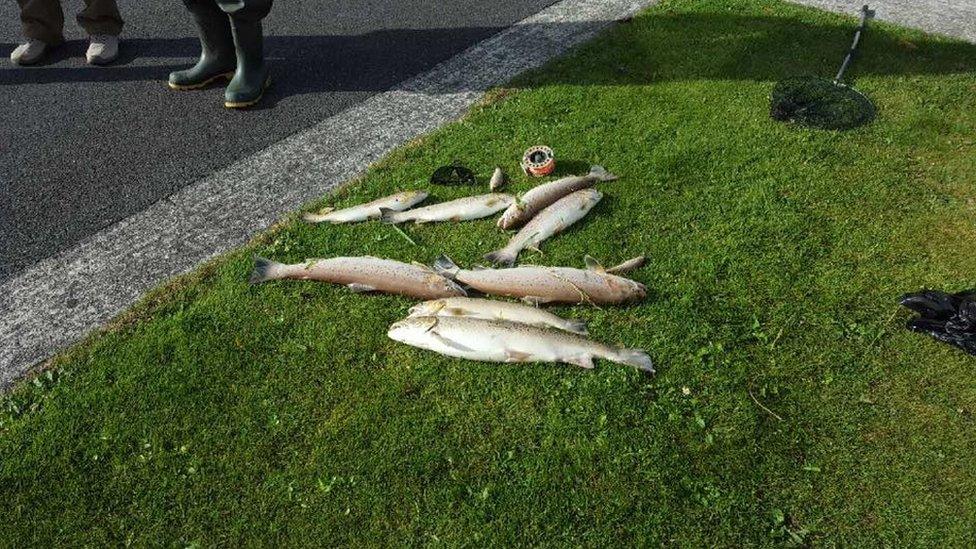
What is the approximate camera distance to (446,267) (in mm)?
4199

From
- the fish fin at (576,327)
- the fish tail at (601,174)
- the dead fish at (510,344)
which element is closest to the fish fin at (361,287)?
the dead fish at (510,344)

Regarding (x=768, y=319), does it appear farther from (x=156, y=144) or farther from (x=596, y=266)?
(x=156, y=144)

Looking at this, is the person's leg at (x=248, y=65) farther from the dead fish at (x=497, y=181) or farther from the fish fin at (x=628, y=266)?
the fish fin at (x=628, y=266)

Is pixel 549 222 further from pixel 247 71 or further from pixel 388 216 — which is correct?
pixel 247 71

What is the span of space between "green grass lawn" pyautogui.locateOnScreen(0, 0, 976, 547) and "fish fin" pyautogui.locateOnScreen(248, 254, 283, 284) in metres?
0.10

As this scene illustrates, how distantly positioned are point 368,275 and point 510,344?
3.57 feet

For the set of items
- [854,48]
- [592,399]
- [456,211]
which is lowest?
[592,399]

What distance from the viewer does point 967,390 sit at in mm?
3596

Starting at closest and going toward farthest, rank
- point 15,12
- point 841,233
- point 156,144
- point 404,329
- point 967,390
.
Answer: point 967,390, point 404,329, point 841,233, point 156,144, point 15,12

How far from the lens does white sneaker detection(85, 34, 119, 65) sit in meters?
6.77

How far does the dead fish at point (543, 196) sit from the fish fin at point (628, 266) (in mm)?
748

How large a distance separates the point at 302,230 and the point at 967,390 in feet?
14.1

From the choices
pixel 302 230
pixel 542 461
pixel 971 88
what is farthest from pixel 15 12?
pixel 971 88

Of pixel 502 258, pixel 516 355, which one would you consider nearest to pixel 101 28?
pixel 502 258
